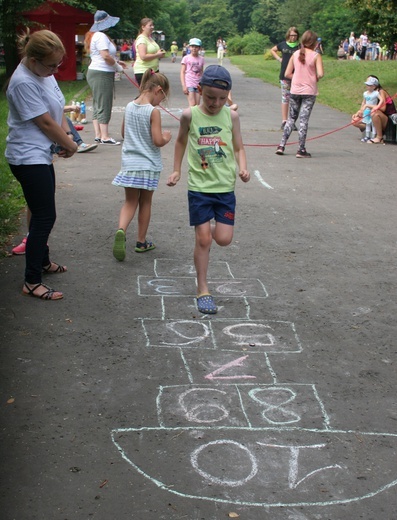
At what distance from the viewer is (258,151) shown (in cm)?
1261

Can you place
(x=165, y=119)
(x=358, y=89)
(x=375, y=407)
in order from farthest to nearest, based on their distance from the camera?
(x=358, y=89) → (x=165, y=119) → (x=375, y=407)

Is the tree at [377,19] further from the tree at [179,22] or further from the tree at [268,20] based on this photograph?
the tree at [179,22]

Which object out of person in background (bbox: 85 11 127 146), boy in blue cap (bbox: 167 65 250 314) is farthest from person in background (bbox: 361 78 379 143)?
boy in blue cap (bbox: 167 65 250 314)

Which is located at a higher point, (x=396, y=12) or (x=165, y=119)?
(x=396, y=12)

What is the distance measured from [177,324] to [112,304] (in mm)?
604

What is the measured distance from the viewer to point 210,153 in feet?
18.1

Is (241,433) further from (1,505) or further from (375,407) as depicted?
(1,505)

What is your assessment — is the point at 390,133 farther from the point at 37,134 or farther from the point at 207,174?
the point at 37,134

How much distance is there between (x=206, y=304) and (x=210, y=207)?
2.33 ft

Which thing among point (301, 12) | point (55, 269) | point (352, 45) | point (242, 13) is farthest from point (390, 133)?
point (242, 13)

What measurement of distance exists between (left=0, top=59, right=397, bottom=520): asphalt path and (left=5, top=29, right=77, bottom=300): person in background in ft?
1.34

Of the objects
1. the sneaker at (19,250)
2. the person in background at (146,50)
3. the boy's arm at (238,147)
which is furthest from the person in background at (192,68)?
the boy's arm at (238,147)

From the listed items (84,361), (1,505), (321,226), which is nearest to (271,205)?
(321,226)

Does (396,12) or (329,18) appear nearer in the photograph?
(396,12)
